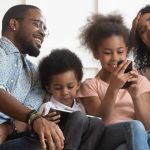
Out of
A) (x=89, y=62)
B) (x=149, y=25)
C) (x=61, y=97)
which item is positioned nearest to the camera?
(x=61, y=97)

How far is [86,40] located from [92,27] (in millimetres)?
67

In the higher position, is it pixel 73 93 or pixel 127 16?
pixel 127 16

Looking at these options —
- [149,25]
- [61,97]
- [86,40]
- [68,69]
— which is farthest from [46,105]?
[149,25]

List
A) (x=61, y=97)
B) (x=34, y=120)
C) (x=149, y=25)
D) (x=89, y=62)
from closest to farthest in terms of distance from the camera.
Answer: (x=34, y=120)
(x=61, y=97)
(x=149, y=25)
(x=89, y=62)

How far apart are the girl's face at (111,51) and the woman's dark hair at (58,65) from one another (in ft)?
0.37

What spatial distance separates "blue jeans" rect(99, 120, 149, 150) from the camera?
1.18 metres

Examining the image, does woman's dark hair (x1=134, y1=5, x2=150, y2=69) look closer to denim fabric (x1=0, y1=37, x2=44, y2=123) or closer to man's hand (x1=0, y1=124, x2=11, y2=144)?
denim fabric (x1=0, y1=37, x2=44, y2=123)

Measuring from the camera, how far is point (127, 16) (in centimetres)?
221

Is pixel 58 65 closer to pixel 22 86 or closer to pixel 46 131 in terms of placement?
pixel 22 86

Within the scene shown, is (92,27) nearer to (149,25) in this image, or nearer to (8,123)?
(149,25)

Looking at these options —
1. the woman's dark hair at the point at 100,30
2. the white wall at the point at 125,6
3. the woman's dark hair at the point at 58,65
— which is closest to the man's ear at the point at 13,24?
the woman's dark hair at the point at 58,65

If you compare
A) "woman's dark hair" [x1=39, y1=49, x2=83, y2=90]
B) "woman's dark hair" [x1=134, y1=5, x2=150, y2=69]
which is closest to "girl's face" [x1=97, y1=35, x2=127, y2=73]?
"woman's dark hair" [x1=39, y1=49, x2=83, y2=90]

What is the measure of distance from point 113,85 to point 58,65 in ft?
0.90

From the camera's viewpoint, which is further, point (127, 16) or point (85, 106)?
point (127, 16)
